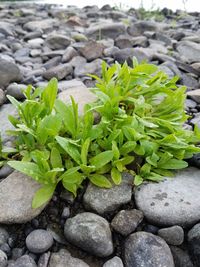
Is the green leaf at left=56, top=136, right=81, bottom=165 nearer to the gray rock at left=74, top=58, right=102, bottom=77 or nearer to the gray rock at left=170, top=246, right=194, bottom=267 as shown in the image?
the gray rock at left=170, top=246, right=194, bottom=267

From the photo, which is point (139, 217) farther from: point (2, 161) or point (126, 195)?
point (2, 161)

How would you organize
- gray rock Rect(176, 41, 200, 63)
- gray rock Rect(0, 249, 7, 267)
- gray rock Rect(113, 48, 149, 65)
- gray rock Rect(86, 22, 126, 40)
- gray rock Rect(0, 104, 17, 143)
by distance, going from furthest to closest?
gray rock Rect(86, 22, 126, 40) < gray rock Rect(176, 41, 200, 63) < gray rock Rect(113, 48, 149, 65) < gray rock Rect(0, 104, 17, 143) < gray rock Rect(0, 249, 7, 267)

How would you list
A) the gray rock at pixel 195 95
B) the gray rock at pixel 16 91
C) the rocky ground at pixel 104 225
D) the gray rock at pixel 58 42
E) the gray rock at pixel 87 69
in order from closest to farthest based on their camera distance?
the rocky ground at pixel 104 225 → the gray rock at pixel 16 91 → the gray rock at pixel 195 95 → the gray rock at pixel 87 69 → the gray rock at pixel 58 42

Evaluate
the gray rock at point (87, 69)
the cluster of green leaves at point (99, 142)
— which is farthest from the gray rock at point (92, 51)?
the cluster of green leaves at point (99, 142)

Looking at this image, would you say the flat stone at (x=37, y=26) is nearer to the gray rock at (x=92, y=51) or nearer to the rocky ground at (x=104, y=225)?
the gray rock at (x=92, y=51)

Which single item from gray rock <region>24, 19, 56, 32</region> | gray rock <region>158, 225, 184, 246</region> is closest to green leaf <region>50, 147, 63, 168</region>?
gray rock <region>158, 225, 184, 246</region>

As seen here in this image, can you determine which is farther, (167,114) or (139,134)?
(167,114)

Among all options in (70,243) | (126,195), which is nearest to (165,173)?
(126,195)
